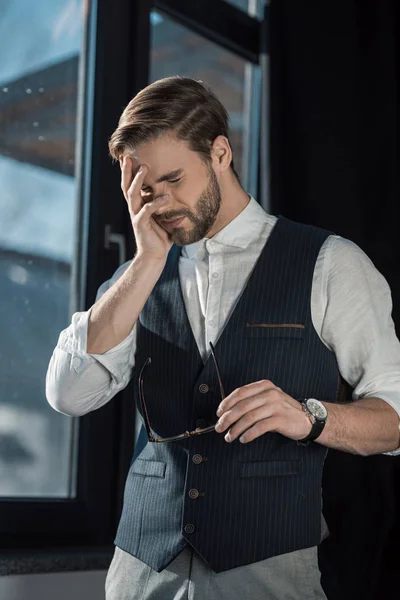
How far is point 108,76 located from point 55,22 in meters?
0.20

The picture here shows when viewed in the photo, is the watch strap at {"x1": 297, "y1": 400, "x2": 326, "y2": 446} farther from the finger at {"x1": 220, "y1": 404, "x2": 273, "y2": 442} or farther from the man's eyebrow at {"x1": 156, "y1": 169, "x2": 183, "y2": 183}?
the man's eyebrow at {"x1": 156, "y1": 169, "x2": 183, "y2": 183}

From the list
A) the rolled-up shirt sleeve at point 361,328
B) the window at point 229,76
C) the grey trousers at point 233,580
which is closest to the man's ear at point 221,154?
the rolled-up shirt sleeve at point 361,328

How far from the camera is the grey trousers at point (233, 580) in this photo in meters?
1.37

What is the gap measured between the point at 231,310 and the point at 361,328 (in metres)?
0.22

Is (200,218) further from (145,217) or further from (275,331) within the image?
(275,331)

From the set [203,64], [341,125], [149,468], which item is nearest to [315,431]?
[149,468]

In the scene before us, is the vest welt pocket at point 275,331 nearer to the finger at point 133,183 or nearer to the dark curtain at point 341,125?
the finger at point 133,183

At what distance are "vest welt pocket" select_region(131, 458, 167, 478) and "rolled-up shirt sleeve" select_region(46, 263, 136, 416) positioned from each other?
5.1 inches

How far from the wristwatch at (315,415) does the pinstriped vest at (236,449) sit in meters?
0.12

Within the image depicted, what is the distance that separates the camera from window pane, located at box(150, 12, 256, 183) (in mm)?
2725

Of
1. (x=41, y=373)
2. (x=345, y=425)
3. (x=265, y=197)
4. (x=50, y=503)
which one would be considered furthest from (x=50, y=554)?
(x=265, y=197)

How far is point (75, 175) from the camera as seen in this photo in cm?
244

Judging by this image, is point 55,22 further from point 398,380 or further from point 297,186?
point 398,380

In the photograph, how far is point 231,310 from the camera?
1522 mm
